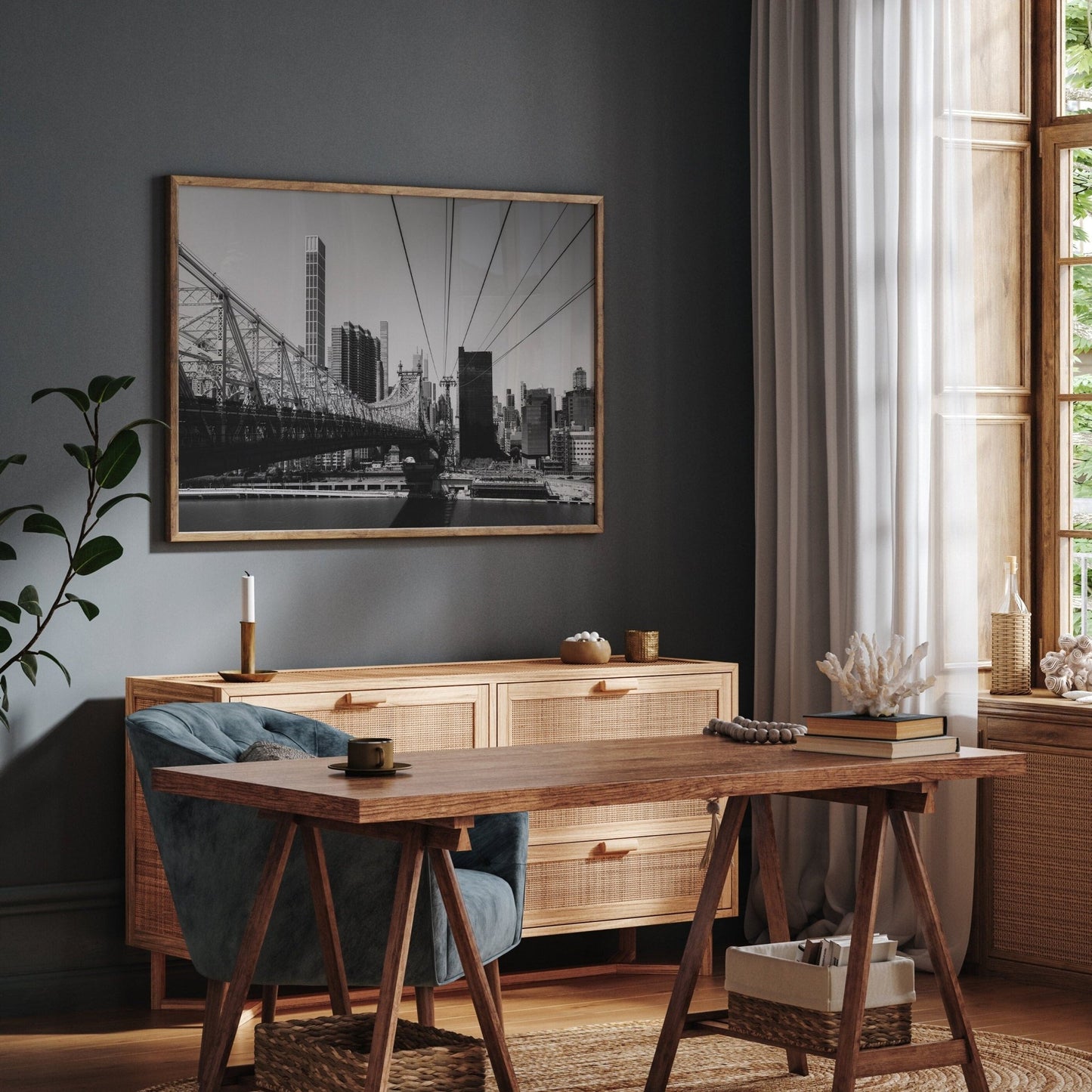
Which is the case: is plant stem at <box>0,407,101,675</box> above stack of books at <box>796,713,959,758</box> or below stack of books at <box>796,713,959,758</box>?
above

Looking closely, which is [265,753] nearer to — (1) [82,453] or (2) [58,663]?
(2) [58,663]

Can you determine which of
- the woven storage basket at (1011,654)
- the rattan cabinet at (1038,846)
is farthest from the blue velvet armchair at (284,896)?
the woven storage basket at (1011,654)

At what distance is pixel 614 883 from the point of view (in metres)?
4.63

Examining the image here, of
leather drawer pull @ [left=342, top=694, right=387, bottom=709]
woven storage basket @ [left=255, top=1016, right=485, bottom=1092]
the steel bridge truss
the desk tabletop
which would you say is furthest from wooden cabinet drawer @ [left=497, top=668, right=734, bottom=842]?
woven storage basket @ [left=255, top=1016, right=485, bottom=1092]

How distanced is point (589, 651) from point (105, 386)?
59.9 inches

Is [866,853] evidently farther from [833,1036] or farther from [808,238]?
[808,238]

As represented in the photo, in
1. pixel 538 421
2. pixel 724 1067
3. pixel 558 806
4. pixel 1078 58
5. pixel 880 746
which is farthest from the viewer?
pixel 538 421

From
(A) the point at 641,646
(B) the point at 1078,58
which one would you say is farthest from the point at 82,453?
(B) the point at 1078,58

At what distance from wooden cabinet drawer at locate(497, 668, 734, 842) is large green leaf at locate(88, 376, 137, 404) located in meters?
1.25

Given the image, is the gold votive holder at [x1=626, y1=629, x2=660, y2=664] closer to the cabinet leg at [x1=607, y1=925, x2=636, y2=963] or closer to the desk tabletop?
the cabinet leg at [x1=607, y1=925, x2=636, y2=963]

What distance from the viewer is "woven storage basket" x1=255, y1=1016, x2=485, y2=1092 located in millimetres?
3016

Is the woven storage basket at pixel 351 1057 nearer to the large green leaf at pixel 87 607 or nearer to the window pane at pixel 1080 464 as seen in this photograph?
the large green leaf at pixel 87 607

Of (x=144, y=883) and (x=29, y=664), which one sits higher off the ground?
(x=29, y=664)

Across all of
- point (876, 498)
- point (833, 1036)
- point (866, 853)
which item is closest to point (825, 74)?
point (876, 498)
